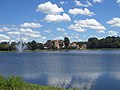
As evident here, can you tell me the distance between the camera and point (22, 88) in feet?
67.8

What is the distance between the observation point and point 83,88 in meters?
32.9

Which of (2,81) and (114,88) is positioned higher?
(2,81)

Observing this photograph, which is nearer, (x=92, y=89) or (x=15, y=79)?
(x=15, y=79)

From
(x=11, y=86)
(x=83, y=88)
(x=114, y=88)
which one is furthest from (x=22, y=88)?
(x=114, y=88)

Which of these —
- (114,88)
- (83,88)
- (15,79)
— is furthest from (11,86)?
(114,88)

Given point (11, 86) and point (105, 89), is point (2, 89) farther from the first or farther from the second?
point (105, 89)

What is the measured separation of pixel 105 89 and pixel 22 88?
14.3m

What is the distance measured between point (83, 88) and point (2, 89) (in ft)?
46.6

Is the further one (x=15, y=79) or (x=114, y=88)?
(x=114, y=88)

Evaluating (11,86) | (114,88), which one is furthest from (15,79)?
(114,88)

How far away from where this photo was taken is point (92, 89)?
3275 centimetres

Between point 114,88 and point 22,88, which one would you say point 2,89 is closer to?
point 22,88

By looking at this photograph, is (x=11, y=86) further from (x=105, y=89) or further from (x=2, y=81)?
(x=105, y=89)

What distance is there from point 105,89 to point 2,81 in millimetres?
14867
